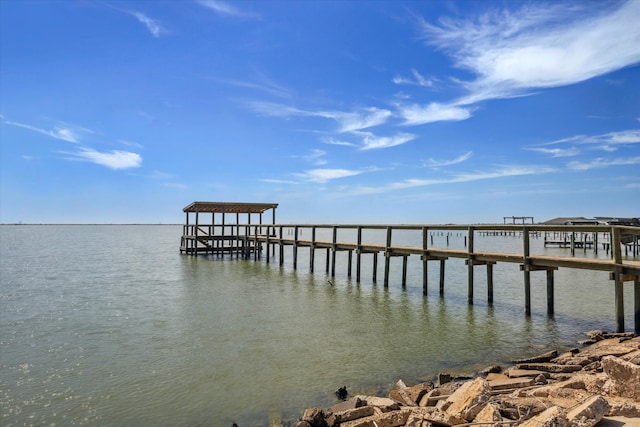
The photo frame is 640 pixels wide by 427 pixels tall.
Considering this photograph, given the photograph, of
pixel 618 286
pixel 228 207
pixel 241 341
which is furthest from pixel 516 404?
pixel 228 207

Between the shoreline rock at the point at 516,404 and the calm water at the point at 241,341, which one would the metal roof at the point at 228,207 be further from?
the shoreline rock at the point at 516,404

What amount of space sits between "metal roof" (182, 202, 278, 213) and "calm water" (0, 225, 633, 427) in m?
14.5

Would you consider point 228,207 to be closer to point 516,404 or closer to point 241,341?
point 241,341

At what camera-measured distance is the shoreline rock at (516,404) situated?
393 cm

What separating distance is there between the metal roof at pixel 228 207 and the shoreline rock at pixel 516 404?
2886cm

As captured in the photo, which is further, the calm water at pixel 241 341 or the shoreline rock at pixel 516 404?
the calm water at pixel 241 341

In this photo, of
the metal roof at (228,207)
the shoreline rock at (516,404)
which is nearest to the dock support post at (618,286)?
the shoreline rock at (516,404)

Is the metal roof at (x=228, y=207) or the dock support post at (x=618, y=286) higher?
the metal roof at (x=228, y=207)

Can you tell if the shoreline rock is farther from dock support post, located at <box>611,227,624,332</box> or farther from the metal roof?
the metal roof

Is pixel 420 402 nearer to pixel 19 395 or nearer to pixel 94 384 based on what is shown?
pixel 94 384

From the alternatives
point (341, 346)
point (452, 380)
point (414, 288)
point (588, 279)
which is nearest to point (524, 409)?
point (452, 380)

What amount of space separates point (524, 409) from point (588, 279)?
65.6ft

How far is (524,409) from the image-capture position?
464 cm

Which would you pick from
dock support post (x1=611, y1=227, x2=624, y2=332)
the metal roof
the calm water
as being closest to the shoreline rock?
the calm water
